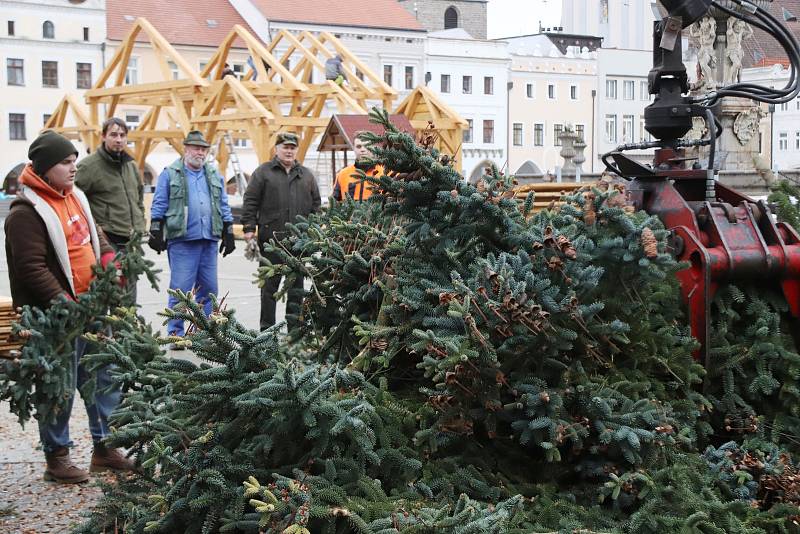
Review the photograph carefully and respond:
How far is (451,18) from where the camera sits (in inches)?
3310

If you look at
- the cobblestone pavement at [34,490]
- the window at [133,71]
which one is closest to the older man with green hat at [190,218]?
the cobblestone pavement at [34,490]

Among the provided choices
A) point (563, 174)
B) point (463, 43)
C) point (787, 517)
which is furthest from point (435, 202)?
point (463, 43)

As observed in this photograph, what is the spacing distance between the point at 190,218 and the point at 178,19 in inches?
2029

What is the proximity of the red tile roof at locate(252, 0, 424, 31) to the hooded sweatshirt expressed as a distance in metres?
54.7

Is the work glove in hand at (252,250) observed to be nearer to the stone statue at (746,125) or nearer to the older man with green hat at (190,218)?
the older man with green hat at (190,218)

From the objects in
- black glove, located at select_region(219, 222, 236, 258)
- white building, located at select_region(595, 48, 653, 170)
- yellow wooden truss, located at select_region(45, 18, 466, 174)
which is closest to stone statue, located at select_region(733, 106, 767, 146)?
yellow wooden truss, located at select_region(45, 18, 466, 174)

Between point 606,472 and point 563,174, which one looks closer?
point 606,472

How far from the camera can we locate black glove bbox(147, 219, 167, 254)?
9.95 meters

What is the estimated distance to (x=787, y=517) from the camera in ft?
11.2

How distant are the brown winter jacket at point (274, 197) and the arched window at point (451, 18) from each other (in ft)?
244

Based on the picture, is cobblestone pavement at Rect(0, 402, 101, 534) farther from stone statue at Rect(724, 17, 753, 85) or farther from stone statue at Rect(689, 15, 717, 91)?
stone statue at Rect(724, 17, 753, 85)

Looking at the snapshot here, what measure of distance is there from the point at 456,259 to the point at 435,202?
193 mm

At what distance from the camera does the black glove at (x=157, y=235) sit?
32.7 feet

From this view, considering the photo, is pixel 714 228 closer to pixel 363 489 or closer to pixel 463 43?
pixel 363 489
